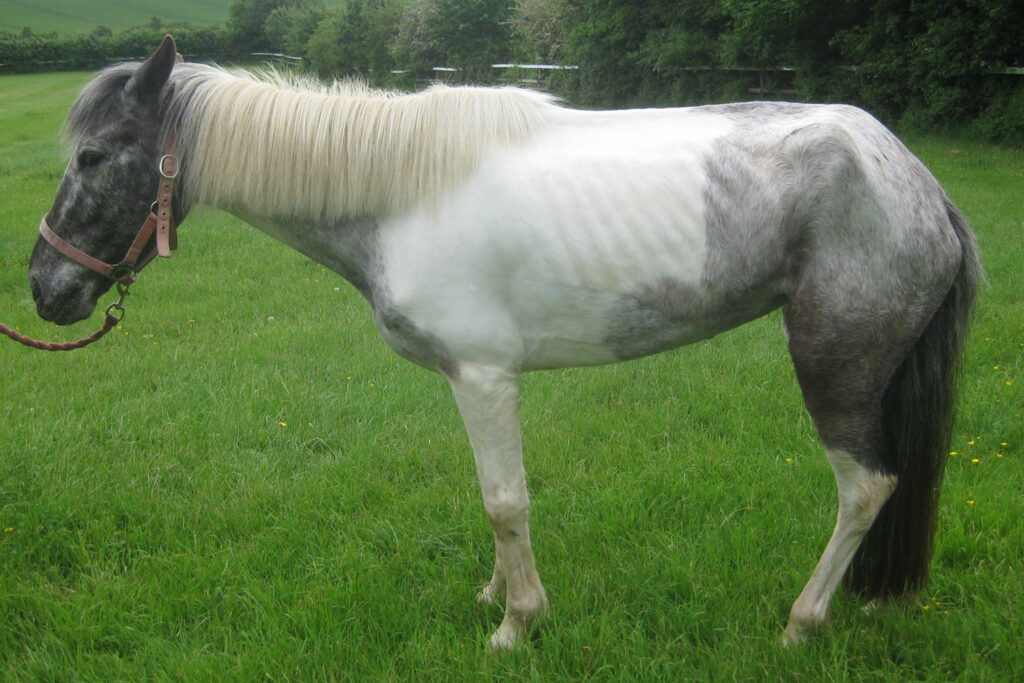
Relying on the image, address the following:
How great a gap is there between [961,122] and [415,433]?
14.1 m

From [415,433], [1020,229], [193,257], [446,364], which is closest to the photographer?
[446,364]

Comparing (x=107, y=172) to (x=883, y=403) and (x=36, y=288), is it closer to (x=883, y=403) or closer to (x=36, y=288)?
(x=36, y=288)

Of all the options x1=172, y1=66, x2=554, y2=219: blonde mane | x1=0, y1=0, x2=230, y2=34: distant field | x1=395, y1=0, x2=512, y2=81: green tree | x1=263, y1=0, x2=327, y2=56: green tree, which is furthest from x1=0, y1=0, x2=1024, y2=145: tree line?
x1=0, y1=0, x2=230, y2=34: distant field

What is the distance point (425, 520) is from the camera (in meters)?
3.38

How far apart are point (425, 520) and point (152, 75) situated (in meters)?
2.11

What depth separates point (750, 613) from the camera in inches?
107

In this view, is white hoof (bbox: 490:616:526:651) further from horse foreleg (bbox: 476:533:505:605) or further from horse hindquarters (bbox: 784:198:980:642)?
horse hindquarters (bbox: 784:198:980:642)

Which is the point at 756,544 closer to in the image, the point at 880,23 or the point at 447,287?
the point at 447,287

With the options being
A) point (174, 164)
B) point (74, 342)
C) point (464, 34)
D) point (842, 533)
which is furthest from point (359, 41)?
point (842, 533)

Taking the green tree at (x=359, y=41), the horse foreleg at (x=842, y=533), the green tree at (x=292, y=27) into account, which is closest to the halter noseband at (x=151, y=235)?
the horse foreleg at (x=842, y=533)

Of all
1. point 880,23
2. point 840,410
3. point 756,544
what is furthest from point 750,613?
point 880,23

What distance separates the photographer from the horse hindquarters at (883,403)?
7.36 ft

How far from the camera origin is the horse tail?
7.97 ft

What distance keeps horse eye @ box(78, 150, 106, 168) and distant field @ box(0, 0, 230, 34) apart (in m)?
60.4
